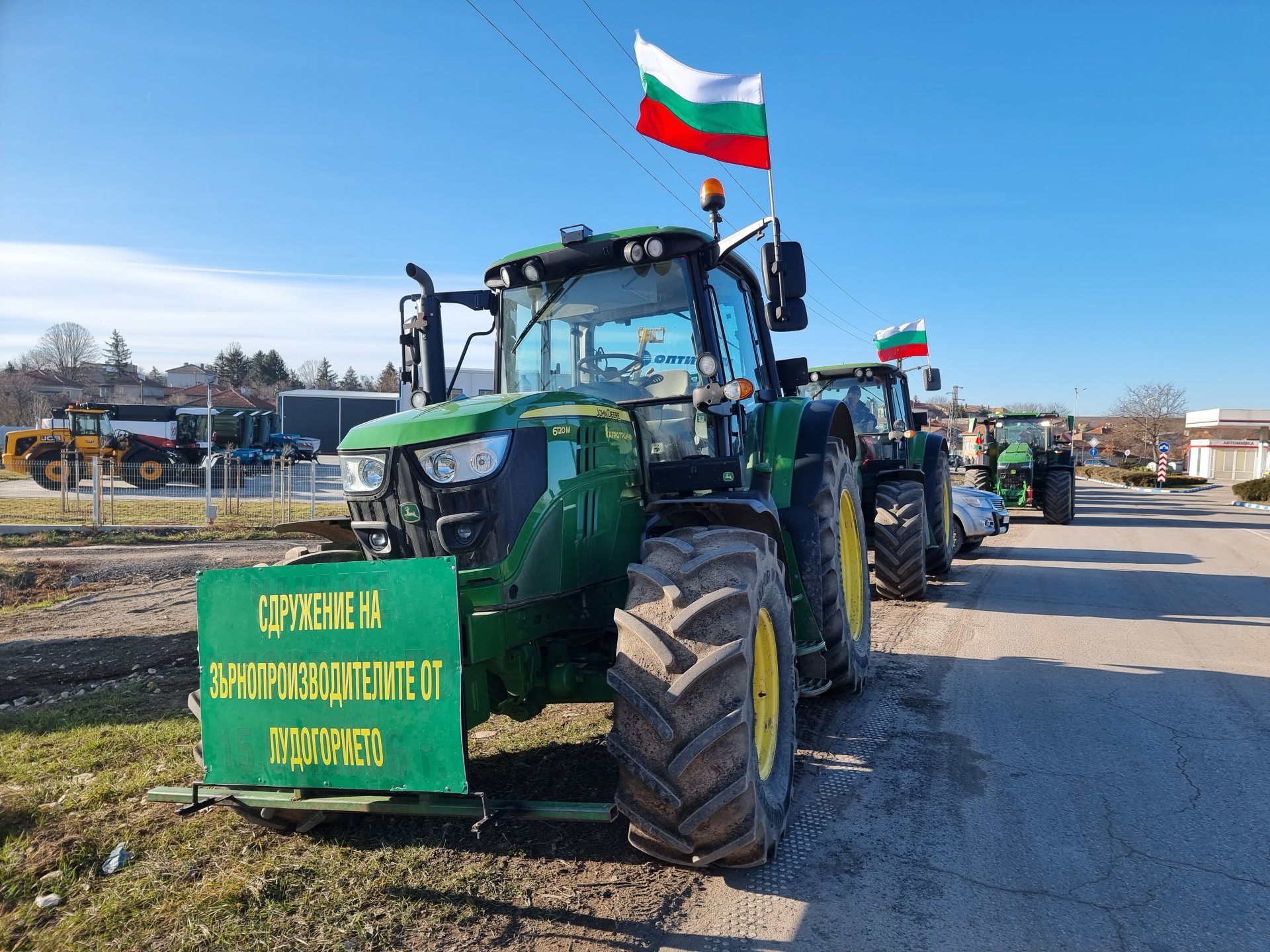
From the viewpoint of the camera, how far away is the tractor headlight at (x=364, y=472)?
11.1ft

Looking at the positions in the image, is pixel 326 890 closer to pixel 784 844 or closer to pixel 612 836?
pixel 612 836

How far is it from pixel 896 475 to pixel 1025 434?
13.2m

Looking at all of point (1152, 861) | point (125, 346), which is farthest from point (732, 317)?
point (125, 346)

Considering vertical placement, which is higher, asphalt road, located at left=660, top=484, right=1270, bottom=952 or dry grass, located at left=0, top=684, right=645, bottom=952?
dry grass, located at left=0, top=684, right=645, bottom=952

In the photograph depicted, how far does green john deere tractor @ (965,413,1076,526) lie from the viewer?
19531 mm

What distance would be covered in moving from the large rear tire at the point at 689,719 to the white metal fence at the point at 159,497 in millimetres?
10004

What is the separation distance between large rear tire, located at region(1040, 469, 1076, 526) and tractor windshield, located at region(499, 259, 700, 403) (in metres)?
17.9

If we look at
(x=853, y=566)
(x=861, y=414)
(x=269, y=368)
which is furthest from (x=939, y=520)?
(x=269, y=368)

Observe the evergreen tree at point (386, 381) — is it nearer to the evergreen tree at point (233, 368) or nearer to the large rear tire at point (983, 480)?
the evergreen tree at point (233, 368)

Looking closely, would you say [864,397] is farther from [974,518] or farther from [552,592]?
A: [552,592]

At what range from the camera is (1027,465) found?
1988 cm

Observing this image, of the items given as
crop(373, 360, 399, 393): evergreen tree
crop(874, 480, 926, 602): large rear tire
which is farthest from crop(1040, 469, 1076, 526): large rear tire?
crop(373, 360, 399, 393): evergreen tree

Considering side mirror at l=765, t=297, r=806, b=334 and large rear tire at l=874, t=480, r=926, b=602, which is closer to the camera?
side mirror at l=765, t=297, r=806, b=334

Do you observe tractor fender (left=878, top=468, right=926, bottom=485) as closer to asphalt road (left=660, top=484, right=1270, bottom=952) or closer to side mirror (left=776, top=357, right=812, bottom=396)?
asphalt road (left=660, top=484, right=1270, bottom=952)
